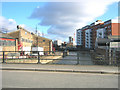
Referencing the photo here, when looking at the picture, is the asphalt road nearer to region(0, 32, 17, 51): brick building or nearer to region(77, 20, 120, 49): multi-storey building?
region(0, 32, 17, 51): brick building

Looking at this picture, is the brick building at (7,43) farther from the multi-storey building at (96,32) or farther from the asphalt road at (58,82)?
the multi-storey building at (96,32)

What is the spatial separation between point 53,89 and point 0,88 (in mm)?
2171

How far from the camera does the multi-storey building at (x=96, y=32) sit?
75012 millimetres

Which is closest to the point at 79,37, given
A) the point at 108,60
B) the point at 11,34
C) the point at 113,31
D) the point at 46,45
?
the point at 113,31

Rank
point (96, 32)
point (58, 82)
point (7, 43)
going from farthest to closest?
point (96, 32), point (7, 43), point (58, 82)

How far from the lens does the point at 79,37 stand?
434ft

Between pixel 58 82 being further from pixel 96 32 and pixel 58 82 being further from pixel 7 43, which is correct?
pixel 96 32

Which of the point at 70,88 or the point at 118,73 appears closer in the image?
the point at 70,88

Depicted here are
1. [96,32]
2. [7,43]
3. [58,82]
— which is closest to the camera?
[58,82]

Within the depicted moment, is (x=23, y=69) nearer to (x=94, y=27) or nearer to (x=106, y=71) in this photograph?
(x=106, y=71)

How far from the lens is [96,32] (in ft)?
324

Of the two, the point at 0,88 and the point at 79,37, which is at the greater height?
the point at 79,37

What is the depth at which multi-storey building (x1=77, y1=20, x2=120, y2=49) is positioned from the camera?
75012 mm

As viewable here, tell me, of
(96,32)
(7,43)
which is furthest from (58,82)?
(96,32)
